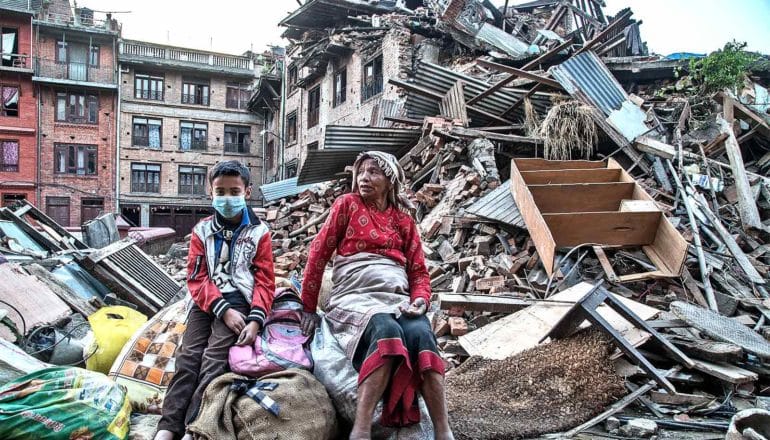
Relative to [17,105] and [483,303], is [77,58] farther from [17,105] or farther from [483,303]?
[483,303]

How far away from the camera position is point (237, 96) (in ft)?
108

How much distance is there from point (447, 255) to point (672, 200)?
3.31 metres

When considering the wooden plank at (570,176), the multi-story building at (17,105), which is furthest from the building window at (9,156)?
the wooden plank at (570,176)

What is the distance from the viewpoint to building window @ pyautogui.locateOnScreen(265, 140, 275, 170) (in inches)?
1230

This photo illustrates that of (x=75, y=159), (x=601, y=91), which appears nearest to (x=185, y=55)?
(x=75, y=159)

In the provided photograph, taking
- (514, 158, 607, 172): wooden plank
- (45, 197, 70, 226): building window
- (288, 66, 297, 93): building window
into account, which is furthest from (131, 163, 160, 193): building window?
(514, 158, 607, 172): wooden plank

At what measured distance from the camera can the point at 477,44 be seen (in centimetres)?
1537

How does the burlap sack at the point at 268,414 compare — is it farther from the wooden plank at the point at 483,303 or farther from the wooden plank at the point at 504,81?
the wooden plank at the point at 504,81

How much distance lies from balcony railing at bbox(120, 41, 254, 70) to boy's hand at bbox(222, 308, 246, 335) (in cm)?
3260

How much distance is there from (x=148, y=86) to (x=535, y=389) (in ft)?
108

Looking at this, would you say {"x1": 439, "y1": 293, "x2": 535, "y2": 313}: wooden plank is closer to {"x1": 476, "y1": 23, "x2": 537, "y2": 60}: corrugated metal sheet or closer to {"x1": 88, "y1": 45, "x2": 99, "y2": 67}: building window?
{"x1": 476, "y1": 23, "x2": 537, "y2": 60}: corrugated metal sheet

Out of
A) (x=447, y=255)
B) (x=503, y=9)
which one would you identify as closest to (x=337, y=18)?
(x=503, y=9)

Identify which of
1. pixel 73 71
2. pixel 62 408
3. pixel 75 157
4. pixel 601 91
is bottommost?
pixel 62 408

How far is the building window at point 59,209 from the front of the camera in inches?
1120
